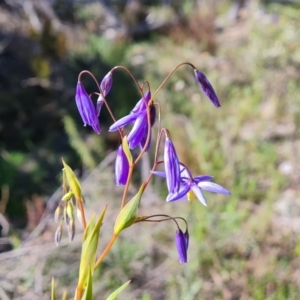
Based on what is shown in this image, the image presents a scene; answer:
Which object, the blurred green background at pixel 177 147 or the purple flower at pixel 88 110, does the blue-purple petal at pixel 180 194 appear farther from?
the blurred green background at pixel 177 147

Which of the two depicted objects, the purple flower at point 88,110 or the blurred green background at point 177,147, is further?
the blurred green background at point 177,147

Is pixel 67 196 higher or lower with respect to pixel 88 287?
higher

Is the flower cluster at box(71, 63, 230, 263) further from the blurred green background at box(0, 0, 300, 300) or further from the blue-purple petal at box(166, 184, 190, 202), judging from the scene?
the blurred green background at box(0, 0, 300, 300)

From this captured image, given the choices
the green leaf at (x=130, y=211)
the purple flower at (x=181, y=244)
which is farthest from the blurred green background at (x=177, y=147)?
the green leaf at (x=130, y=211)

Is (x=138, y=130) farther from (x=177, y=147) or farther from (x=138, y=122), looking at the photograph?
(x=177, y=147)

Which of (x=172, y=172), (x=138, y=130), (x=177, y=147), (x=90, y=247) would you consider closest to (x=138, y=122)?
(x=138, y=130)

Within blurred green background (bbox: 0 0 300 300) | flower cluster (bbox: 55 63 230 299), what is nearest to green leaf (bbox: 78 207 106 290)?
flower cluster (bbox: 55 63 230 299)

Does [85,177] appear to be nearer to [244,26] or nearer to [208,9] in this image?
[244,26]
